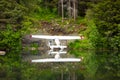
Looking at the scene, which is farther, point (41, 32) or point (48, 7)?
point (48, 7)

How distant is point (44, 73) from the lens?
21.6 meters

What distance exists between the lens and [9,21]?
41.8 m

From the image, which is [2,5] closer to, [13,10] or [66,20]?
[13,10]

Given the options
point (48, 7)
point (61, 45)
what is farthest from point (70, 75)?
point (48, 7)

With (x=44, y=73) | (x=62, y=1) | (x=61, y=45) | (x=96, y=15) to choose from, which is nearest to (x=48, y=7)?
(x=62, y=1)

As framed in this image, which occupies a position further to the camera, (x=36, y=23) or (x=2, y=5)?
(x=36, y=23)

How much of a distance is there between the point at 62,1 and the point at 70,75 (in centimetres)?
3616

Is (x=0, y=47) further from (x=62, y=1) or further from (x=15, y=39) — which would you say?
(x=62, y=1)

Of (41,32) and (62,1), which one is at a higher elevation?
(62,1)

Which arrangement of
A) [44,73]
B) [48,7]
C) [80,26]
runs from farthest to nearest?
[48,7], [80,26], [44,73]

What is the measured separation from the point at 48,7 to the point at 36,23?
915cm

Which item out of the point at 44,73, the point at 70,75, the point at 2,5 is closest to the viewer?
the point at 70,75

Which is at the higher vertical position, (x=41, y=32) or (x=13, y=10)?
(x=13, y=10)

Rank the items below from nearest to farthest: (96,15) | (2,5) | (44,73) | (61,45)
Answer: (44,73)
(2,5)
(96,15)
(61,45)
